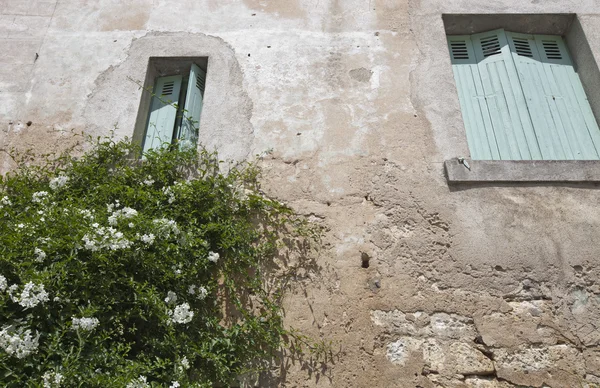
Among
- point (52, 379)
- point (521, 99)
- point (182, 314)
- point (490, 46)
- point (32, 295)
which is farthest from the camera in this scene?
point (490, 46)

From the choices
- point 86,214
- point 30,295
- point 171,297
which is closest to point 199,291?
point 171,297

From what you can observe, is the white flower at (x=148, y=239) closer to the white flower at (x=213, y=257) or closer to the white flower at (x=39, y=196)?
the white flower at (x=213, y=257)

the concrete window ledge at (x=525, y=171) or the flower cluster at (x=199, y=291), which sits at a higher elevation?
the concrete window ledge at (x=525, y=171)

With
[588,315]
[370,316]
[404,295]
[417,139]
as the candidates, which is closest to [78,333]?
[370,316]

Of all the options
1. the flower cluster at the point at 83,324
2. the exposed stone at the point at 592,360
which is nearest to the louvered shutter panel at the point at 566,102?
the exposed stone at the point at 592,360

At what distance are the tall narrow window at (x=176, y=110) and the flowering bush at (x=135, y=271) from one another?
358 mm

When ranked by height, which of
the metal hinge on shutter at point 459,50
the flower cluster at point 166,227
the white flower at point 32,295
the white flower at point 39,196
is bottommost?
the white flower at point 32,295

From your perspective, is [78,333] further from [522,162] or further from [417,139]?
[522,162]

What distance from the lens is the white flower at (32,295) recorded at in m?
2.79

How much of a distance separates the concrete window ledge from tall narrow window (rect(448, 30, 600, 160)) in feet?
0.84

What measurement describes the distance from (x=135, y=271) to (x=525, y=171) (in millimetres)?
2954

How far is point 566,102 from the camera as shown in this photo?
174 inches

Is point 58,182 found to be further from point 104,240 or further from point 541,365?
point 541,365

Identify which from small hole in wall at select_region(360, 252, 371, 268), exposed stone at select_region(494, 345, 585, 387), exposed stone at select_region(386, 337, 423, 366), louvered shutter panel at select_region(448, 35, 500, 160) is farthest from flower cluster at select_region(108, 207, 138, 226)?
louvered shutter panel at select_region(448, 35, 500, 160)
